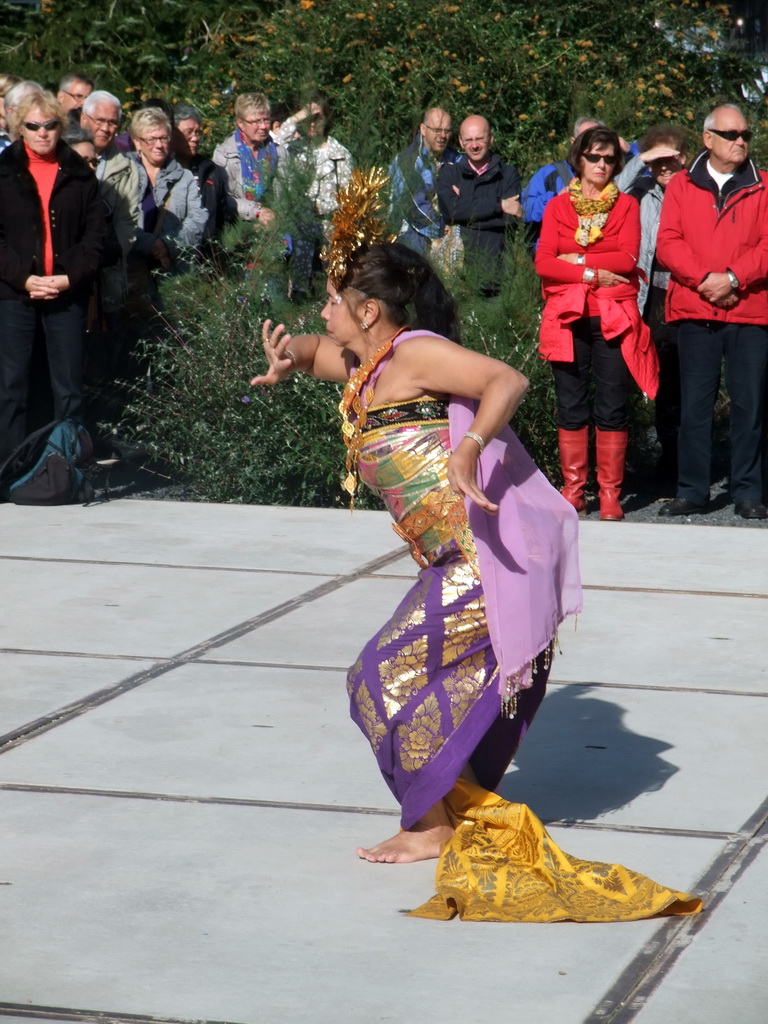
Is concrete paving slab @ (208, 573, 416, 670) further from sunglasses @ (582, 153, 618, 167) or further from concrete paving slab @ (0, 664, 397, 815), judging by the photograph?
sunglasses @ (582, 153, 618, 167)

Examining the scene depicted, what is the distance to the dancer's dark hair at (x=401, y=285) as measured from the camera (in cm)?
401

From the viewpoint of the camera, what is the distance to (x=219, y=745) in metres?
4.80

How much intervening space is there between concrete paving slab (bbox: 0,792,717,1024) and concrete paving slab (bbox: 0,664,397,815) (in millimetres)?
187

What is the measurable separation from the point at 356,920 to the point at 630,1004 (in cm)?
71

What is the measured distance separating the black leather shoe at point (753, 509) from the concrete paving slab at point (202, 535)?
1983 millimetres

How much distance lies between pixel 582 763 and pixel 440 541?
1.11m

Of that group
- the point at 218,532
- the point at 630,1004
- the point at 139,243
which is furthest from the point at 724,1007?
the point at 139,243

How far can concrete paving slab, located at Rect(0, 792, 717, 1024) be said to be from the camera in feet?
10.3

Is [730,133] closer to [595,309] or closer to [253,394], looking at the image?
[595,309]

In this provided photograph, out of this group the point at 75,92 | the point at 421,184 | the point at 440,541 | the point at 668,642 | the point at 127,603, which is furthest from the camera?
the point at 75,92

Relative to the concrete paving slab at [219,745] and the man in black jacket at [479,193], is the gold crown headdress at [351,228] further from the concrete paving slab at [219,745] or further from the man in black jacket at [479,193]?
the man in black jacket at [479,193]

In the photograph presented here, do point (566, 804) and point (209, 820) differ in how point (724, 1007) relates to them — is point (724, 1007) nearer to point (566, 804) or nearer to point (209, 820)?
point (566, 804)

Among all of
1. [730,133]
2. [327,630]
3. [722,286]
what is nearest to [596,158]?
[730,133]

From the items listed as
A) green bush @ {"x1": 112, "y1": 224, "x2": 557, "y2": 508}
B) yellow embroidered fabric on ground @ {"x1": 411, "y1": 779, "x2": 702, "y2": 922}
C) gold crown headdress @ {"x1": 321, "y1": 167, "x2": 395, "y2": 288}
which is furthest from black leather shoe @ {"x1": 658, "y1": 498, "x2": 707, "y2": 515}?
yellow embroidered fabric on ground @ {"x1": 411, "y1": 779, "x2": 702, "y2": 922}
